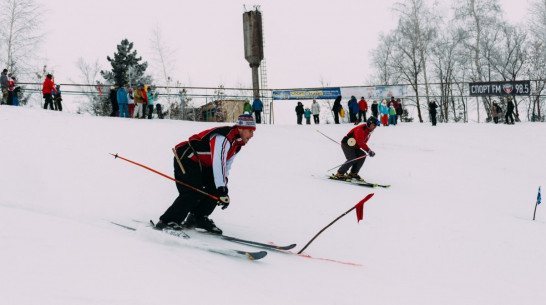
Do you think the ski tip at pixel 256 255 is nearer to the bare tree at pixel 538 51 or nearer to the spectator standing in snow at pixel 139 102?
the spectator standing in snow at pixel 139 102

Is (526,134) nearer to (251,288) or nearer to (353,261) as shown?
(353,261)

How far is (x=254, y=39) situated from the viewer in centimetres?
3081

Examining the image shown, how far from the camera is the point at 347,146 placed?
31.6ft

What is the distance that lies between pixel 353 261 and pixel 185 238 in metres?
1.74

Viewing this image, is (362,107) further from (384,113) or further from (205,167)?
(205,167)

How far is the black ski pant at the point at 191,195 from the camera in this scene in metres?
4.12

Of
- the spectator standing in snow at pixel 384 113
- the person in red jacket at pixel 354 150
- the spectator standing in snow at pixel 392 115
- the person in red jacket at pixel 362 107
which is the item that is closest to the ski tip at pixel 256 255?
the person in red jacket at pixel 354 150

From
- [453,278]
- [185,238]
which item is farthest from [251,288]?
[453,278]

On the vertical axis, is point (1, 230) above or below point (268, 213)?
above

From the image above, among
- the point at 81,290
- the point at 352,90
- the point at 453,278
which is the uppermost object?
the point at 352,90

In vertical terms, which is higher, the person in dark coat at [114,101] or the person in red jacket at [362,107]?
the person in dark coat at [114,101]

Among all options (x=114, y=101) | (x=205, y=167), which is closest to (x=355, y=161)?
(x=205, y=167)

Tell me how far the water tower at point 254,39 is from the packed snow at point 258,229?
755 inches

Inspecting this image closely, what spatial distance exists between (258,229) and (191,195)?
4.42ft
